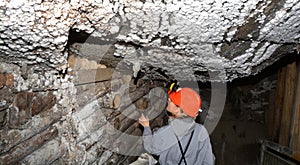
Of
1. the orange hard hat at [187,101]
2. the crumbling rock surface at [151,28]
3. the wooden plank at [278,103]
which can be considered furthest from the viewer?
the wooden plank at [278,103]

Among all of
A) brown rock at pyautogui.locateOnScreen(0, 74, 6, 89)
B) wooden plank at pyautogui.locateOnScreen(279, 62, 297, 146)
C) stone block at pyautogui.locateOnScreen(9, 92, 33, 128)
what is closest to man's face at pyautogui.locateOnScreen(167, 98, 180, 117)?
stone block at pyautogui.locateOnScreen(9, 92, 33, 128)

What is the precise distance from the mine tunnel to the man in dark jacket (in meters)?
0.19

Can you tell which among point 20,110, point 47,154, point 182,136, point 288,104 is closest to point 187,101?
point 182,136

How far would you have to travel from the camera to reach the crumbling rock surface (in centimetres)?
86

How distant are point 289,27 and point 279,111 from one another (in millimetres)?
2243

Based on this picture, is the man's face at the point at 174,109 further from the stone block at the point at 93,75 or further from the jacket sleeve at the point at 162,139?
the stone block at the point at 93,75

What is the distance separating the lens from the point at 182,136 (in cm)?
187

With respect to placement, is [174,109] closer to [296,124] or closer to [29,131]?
[29,131]

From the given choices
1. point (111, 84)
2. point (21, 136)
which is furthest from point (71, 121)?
point (111, 84)

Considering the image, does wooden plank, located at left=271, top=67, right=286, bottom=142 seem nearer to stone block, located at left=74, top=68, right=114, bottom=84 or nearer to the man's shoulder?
the man's shoulder

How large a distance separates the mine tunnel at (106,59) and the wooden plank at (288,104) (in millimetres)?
1193

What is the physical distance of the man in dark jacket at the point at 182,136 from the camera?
1.81 metres

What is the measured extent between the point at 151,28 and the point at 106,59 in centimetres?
49

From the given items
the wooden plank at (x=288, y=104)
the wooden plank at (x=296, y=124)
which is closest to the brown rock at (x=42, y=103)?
the wooden plank at (x=296, y=124)
